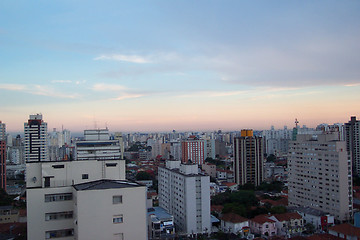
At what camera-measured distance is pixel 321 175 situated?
35.7 feet

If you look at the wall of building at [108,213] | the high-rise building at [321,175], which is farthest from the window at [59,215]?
the high-rise building at [321,175]

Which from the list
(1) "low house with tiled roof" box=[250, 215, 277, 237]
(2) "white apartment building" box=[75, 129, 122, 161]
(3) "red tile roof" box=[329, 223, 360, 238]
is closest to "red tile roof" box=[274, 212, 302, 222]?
(1) "low house with tiled roof" box=[250, 215, 277, 237]

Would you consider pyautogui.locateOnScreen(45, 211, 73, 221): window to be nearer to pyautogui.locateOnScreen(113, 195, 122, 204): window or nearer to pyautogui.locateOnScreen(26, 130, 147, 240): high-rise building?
Answer: pyautogui.locateOnScreen(26, 130, 147, 240): high-rise building

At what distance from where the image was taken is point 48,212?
3893 millimetres

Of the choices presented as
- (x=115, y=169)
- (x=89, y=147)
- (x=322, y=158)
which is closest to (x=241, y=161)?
(x=322, y=158)

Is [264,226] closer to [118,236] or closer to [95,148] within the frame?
[118,236]

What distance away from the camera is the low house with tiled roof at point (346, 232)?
300 inches

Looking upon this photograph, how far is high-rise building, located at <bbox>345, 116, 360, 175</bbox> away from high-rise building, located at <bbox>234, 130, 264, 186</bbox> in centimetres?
637

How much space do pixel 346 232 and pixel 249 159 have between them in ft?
29.4

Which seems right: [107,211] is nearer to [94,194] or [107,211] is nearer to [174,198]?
[94,194]

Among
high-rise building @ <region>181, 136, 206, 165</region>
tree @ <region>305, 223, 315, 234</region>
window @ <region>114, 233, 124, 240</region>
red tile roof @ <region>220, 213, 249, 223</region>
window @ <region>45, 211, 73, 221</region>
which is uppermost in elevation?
window @ <region>45, 211, 73, 221</region>

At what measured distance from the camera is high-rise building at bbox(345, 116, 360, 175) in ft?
62.0

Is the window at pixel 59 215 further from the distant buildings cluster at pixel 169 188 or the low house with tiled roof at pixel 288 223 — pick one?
the low house with tiled roof at pixel 288 223

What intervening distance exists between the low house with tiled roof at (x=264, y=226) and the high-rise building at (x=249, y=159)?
25.7 ft
